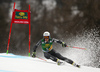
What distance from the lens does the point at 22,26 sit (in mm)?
17547

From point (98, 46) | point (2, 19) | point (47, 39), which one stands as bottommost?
point (98, 46)

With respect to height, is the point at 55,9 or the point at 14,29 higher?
the point at 55,9

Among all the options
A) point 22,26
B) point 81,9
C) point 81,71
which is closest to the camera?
point 81,71

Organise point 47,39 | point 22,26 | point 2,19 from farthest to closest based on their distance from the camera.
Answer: point 22,26
point 2,19
point 47,39

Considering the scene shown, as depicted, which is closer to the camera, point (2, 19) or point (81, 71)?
point (81, 71)

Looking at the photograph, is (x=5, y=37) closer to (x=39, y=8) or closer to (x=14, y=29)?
(x=14, y=29)

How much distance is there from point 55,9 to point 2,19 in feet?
18.9

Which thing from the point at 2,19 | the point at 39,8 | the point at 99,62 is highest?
the point at 39,8

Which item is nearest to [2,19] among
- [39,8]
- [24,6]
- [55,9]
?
[24,6]

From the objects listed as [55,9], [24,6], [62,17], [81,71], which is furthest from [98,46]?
[81,71]

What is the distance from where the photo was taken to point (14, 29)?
17.3 m

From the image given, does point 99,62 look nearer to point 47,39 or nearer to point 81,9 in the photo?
point 81,9

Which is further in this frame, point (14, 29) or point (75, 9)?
point (14, 29)

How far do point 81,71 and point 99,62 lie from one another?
8.98 meters
